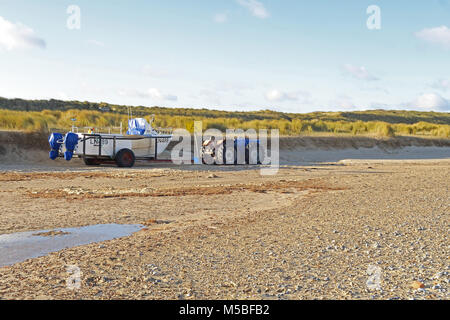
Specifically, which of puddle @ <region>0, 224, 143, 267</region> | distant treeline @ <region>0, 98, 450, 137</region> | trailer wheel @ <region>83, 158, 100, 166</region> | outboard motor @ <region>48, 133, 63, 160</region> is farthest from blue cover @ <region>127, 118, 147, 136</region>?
puddle @ <region>0, 224, 143, 267</region>

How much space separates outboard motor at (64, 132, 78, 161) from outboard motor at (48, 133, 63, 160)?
1.97 ft

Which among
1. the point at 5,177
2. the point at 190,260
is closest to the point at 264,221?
the point at 190,260

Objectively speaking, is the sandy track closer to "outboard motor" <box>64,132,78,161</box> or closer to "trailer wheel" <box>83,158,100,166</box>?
"outboard motor" <box>64,132,78,161</box>

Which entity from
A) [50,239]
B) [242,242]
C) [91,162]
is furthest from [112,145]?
[242,242]

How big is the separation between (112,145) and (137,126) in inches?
76.9

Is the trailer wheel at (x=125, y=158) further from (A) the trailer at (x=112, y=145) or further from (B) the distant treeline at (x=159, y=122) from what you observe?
(B) the distant treeline at (x=159, y=122)

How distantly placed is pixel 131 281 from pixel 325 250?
299 centimetres

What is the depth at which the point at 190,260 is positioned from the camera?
7.22 m

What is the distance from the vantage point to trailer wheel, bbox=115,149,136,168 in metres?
22.9

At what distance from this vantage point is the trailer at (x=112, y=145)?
22.1 metres

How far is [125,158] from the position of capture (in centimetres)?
2305

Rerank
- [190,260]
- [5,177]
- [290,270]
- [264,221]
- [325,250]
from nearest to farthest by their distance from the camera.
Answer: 1. [290,270]
2. [190,260]
3. [325,250]
4. [264,221]
5. [5,177]
